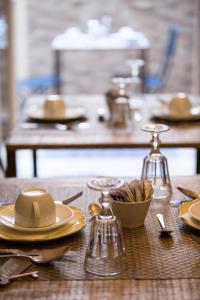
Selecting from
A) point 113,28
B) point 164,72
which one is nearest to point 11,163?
point 164,72

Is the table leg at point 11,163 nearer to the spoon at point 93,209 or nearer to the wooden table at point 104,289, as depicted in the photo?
the spoon at point 93,209

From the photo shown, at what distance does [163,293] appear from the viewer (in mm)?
1110

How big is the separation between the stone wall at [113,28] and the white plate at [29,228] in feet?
16.2

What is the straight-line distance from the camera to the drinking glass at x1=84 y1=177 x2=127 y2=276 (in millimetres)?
1194

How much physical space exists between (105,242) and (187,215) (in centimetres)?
28

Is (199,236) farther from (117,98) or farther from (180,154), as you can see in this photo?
(180,154)

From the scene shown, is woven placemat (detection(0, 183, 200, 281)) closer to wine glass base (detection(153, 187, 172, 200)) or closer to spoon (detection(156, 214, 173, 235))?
spoon (detection(156, 214, 173, 235))

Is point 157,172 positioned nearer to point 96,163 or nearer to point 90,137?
point 90,137

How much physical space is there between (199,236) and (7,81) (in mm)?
3864

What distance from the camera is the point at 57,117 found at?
2.64m

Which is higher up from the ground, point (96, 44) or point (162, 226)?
point (96, 44)

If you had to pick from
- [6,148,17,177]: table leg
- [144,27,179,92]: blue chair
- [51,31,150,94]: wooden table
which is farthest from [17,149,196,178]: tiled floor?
[6,148,17,177]: table leg

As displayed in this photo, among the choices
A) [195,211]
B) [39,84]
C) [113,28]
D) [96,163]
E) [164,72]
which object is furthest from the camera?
[113,28]

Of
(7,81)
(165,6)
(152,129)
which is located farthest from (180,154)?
(152,129)
